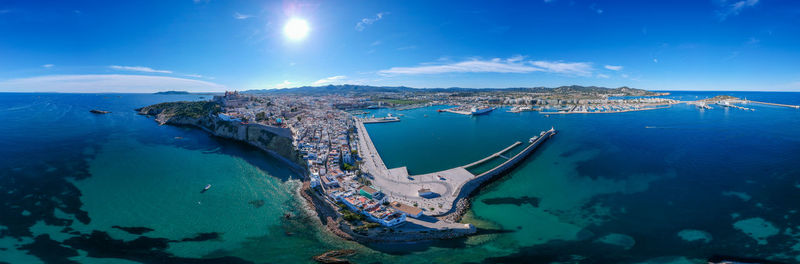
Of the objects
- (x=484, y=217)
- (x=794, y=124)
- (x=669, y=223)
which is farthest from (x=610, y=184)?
(x=794, y=124)

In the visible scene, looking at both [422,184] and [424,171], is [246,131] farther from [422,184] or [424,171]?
[422,184]

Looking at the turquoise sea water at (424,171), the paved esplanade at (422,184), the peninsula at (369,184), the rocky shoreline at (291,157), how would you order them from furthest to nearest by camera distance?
the paved esplanade at (422,184) → the peninsula at (369,184) → the rocky shoreline at (291,157) → the turquoise sea water at (424,171)

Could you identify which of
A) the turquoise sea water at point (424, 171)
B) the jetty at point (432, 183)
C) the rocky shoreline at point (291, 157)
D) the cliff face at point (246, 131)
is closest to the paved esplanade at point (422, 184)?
the jetty at point (432, 183)

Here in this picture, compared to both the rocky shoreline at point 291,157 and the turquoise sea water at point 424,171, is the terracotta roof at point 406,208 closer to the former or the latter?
the rocky shoreline at point 291,157

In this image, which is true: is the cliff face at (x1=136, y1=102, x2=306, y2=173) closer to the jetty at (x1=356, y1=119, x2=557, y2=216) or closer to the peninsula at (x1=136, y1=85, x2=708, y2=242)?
the peninsula at (x1=136, y1=85, x2=708, y2=242)

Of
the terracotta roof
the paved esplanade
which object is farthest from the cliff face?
the terracotta roof

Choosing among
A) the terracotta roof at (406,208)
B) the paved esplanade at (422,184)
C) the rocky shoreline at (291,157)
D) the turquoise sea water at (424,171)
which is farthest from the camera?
the paved esplanade at (422,184)
